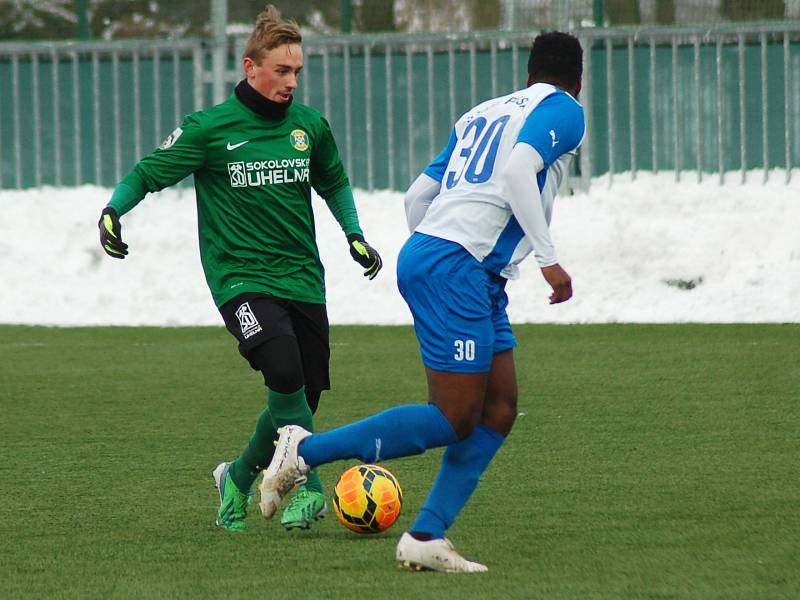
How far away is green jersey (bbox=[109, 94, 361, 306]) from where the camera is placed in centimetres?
607

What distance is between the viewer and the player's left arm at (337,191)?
20.4ft

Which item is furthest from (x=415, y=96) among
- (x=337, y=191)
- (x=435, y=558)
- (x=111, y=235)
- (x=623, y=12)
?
(x=435, y=558)

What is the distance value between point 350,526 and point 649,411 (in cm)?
366

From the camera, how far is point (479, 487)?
22.0ft

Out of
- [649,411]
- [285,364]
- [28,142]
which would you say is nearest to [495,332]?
[285,364]

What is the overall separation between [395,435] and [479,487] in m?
1.63

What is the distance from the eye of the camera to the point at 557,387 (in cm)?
1017

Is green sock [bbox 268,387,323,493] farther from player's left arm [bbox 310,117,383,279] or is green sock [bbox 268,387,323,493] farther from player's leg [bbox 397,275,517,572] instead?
player's leg [bbox 397,275,517,572]

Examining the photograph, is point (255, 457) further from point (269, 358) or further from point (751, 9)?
point (751, 9)

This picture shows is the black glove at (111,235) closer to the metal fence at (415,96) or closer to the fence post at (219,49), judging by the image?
the metal fence at (415,96)

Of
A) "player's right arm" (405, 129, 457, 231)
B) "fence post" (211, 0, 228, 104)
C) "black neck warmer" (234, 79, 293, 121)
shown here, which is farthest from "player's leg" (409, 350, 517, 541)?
"fence post" (211, 0, 228, 104)

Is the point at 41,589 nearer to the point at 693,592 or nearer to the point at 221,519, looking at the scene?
the point at 221,519

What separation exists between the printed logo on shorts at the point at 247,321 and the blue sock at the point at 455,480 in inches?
39.2

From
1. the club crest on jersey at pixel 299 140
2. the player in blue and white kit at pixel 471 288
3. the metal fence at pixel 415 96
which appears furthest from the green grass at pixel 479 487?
the metal fence at pixel 415 96
